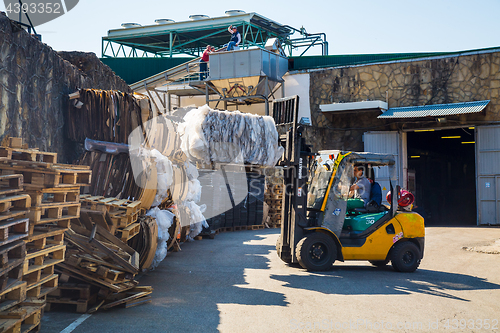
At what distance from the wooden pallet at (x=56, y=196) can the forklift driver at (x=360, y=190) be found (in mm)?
5576

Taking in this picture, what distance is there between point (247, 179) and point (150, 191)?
8366 millimetres

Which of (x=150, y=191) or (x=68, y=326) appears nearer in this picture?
(x=68, y=326)

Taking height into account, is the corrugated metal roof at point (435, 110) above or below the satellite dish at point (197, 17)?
below

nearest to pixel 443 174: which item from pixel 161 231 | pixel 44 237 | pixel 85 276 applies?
pixel 161 231

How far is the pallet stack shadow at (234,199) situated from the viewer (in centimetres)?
1463

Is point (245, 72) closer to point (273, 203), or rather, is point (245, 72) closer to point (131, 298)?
point (273, 203)

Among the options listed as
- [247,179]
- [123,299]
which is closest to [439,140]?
[247,179]

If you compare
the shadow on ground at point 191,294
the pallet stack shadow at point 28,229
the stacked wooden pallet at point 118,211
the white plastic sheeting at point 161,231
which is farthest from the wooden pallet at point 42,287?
the white plastic sheeting at point 161,231

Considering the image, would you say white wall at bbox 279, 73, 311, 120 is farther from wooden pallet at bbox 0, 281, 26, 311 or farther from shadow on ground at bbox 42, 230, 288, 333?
wooden pallet at bbox 0, 281, 26, 311

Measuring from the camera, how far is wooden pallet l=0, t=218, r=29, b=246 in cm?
406

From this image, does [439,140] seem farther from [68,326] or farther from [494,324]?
[68,326]

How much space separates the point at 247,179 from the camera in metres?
16.6

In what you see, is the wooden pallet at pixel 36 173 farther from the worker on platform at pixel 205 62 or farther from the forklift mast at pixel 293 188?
the worker on platform at pixel 205 62

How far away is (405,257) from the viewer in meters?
8.82
